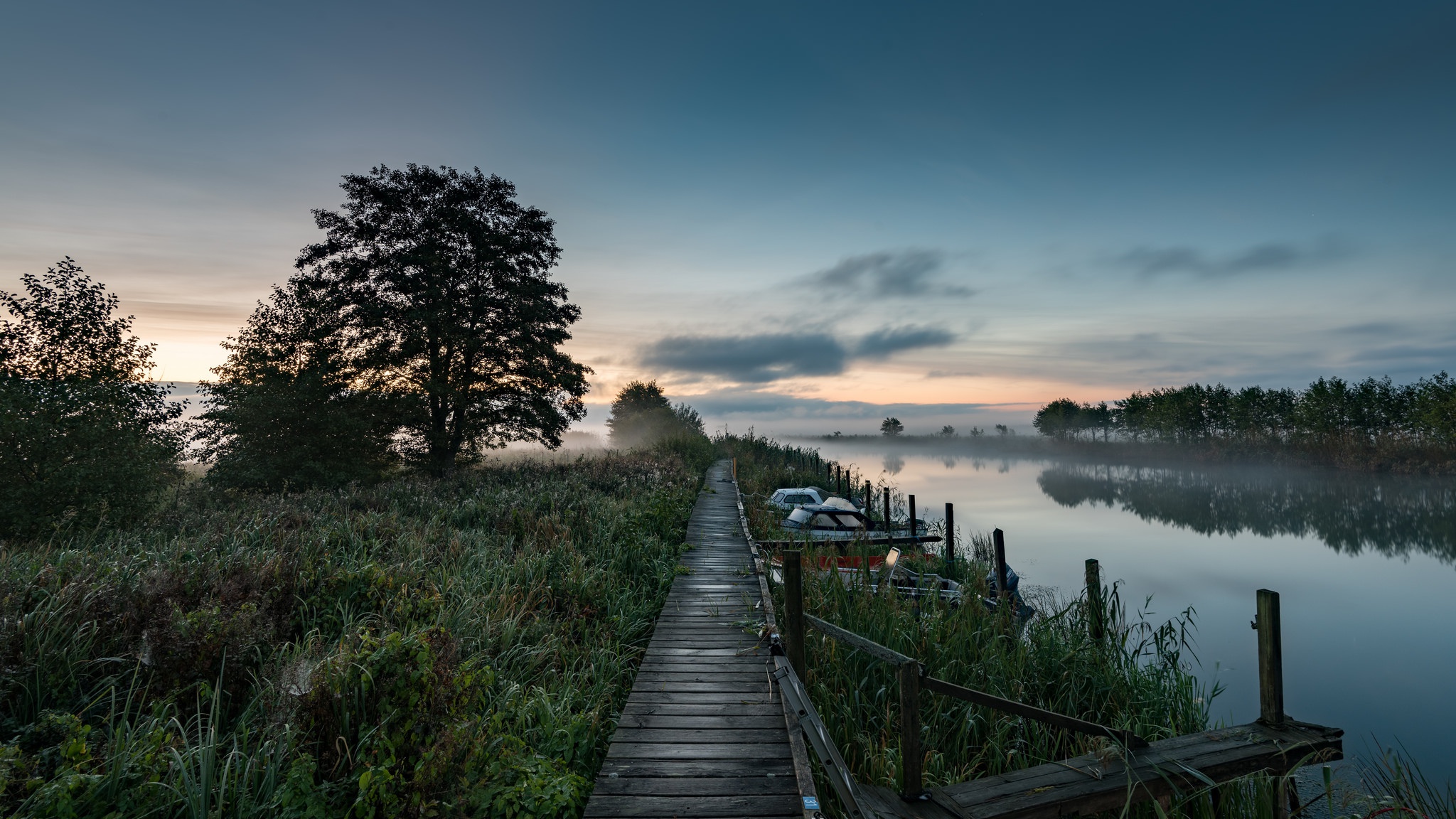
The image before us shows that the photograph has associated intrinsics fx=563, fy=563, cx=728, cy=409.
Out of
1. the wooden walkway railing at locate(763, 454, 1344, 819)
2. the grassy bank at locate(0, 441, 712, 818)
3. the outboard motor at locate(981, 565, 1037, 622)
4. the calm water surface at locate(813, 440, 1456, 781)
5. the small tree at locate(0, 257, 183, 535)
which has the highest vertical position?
the small tree at locate(0, 257, 183, 535)

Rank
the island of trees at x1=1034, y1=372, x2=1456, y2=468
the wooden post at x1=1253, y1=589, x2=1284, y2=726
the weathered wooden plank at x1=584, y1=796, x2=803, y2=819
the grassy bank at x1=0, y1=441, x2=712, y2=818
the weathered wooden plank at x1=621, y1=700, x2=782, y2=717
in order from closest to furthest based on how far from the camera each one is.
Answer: the grassy bank at x1=0, y1=441, x2=712, y2=818 → the weathered wooden plank at x1=584, y1=796, x2=803, y2=819 → the weathered wooden plank at x1=621, y1=700, x2=782, y2=717 → the wooden post at x1=1253, y1=589, x2=1284, y2=726 → the island of trees at x1=1034, y1=372, x2=1456, y2=468

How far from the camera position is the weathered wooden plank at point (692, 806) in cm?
418

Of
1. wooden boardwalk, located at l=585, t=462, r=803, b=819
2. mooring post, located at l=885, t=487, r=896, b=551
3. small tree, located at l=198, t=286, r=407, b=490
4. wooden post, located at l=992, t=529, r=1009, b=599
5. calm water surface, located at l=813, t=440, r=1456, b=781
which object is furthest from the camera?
small tree, located at l=198, t=286, r=407, b=490

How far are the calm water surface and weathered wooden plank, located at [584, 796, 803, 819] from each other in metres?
7.04

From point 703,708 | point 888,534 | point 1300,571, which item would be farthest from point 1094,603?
point 1300,571

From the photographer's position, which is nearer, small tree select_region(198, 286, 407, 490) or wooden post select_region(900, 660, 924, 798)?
wooden post select_region(900, 660, 924, 798)

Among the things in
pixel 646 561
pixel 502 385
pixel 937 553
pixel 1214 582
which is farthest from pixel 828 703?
pixel 502 385

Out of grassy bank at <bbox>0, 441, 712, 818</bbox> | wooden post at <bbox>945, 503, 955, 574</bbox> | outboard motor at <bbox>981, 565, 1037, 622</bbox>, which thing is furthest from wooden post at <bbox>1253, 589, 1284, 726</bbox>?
wooden post at <bbox>945, 503, 955, 574</bbox>

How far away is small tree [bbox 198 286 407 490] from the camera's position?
18.3 meters

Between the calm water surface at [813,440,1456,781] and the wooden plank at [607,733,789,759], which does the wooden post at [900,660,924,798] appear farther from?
the calm water surface at [813,440,1456,781]

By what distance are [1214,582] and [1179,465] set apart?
174 ft

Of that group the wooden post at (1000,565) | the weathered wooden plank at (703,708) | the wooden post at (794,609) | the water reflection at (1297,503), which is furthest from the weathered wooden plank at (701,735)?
the water reflection at (1297,503)

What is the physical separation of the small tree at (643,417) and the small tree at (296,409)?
81.3 ft

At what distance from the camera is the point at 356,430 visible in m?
19.7
